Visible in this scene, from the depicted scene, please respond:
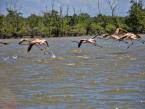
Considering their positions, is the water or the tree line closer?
the water

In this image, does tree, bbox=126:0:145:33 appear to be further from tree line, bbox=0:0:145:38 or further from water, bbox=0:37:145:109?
water, bbox=0:37:145:109

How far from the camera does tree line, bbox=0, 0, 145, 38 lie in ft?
350

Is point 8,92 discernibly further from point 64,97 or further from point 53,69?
point 53,69

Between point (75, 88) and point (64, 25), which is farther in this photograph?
point (64, 25)

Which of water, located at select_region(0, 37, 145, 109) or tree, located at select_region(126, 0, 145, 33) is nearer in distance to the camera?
water, located at select_region(0, 37, 145, 109)

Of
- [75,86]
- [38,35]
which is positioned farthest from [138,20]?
[75,86]

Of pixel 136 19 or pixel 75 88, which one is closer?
pixel 75 88

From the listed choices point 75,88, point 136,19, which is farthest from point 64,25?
point 75,88

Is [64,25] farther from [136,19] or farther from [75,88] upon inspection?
[75,88]

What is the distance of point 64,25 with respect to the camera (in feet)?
361

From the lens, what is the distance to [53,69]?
24578 millimetres

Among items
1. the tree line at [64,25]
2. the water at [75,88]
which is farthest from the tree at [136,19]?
the water at [75,88]

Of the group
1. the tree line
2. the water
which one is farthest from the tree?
the water

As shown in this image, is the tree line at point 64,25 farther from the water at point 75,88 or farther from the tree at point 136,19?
the water at point 75,88
